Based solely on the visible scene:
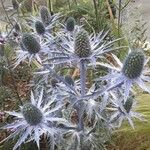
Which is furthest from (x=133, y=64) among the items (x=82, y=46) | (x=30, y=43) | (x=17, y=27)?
(x=17, y=27)

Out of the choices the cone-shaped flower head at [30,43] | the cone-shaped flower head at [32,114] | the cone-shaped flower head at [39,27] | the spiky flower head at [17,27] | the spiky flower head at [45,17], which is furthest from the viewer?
the spiky flower head at [17,27]

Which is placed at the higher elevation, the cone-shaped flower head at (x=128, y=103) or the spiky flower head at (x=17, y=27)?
the spiky flower head at (x=17, y=27)

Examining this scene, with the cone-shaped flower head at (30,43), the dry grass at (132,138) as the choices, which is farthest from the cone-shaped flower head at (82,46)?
the dry grass at (132,138)

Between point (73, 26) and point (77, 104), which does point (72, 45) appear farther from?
point (73, 26)

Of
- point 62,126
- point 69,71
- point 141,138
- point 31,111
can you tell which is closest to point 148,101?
point 141,138

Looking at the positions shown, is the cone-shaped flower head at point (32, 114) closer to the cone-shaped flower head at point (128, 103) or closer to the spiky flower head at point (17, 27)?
the cone-shaped flower head at point (128, 103)

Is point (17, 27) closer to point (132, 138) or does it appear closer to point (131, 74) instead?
point (132, 138)

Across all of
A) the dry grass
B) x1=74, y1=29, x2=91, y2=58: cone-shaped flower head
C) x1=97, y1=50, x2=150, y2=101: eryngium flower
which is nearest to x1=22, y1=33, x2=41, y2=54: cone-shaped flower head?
x1=74, y1=29, x2=91, y2=58: cone-shaped flower head

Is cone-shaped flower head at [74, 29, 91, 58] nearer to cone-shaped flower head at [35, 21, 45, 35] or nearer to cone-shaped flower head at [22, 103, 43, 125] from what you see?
cone-shaped flower head at [22, 103, 43, 125]
